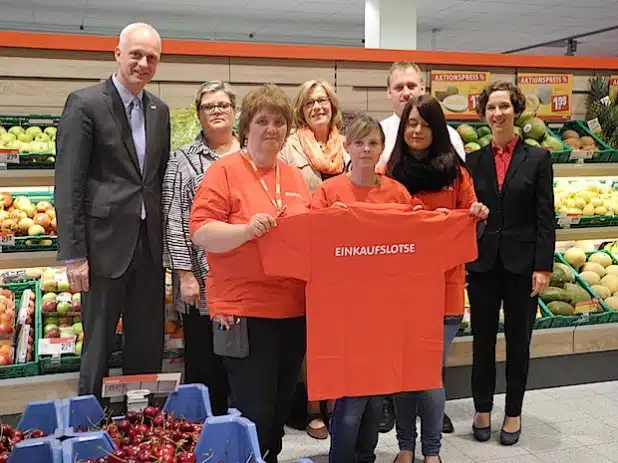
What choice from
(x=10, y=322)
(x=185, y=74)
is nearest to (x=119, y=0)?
(x=185, y=74)

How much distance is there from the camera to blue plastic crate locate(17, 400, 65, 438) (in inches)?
99.4

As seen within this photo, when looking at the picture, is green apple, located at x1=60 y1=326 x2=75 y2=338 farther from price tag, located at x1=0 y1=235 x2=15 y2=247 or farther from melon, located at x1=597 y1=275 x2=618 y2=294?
melon, located at x1=597 y1=275 x2=618 y2=294

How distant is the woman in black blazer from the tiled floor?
13 centimetres

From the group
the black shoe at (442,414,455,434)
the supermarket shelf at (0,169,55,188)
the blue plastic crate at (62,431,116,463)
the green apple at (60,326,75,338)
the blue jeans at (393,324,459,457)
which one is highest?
the supermarket shelf at (0,169,55,188)

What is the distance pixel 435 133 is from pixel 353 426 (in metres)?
1.17

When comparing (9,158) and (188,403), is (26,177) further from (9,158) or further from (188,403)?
(188,403)

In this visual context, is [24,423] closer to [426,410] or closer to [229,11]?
[426,410]

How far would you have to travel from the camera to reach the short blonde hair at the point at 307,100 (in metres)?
3.03

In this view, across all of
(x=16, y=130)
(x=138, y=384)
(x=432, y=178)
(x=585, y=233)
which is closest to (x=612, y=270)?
(x=585, y=233)

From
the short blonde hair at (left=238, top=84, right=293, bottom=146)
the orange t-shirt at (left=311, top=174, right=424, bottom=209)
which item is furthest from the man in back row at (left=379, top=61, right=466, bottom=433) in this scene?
the short blonde hair at (left=238, top=84, right=293, bottom=146)

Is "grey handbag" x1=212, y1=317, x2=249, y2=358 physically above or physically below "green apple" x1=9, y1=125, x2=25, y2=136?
below

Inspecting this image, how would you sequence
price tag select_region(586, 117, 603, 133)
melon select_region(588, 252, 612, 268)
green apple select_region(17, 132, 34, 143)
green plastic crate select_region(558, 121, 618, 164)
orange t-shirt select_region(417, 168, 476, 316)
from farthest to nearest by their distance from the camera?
price tag select_region(586, 117, 603, 133)
melon select_region(588, 252, 612, 268)
green plastic crate select_region(558, 121, 618, 164)
green apple select_region(17, 132, 34, 143)
orange t-shirt select_region(417, 168, 476, 316)

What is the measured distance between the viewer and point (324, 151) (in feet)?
10.0

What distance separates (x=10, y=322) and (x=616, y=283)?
3.73 m
